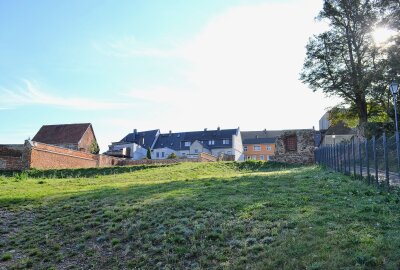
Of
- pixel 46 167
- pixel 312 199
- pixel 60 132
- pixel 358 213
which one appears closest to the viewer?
pixel 358 213

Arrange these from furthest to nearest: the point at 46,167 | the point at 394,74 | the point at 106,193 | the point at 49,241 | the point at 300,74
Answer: the point at 300,74 → the point at 46,167 → the point at 394,74 → the point at 106,193 → the point at 49,241

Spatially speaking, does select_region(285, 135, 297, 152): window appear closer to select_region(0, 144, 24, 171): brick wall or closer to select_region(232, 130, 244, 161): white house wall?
select_region(0, 144, 24, 171): brick wall

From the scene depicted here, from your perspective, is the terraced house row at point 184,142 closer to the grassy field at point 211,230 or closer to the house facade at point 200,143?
the house facade at point 200,143

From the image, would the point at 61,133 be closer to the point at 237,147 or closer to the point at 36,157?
the point at 36,157

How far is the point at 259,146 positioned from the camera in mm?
88375

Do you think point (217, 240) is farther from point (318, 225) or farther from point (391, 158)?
point (391, 158)

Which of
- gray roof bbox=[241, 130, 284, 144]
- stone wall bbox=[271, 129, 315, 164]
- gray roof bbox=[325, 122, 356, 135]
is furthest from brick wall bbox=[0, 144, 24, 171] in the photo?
gray roof bbox=[241, 130, 284, 144]

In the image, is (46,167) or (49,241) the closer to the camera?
(49,241)

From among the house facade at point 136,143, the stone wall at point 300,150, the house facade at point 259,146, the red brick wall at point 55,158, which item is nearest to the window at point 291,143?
the stone wall at point 300,150

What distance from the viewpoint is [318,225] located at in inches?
273

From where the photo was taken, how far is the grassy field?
5887mm

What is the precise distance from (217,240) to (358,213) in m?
2.98

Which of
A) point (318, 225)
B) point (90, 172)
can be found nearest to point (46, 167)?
point (90, 172)

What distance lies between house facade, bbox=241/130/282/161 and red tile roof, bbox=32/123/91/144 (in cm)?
4585
